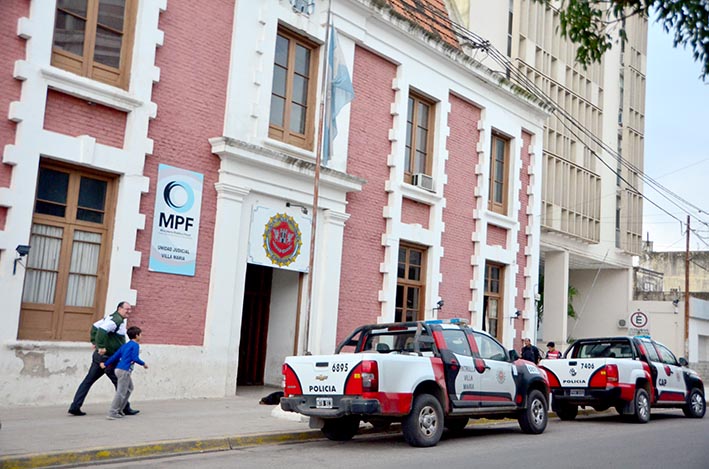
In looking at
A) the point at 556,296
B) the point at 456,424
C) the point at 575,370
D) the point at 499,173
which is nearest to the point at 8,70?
the point at 456,424

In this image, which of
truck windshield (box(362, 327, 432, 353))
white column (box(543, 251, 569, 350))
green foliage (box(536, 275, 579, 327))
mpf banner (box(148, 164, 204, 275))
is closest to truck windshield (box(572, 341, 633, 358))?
truck windshield (box(362, 327, 432, 353))

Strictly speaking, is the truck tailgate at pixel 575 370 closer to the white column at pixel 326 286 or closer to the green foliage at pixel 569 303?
the white column at pixel 326 286

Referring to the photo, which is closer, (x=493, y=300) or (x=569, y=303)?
(x=493, y=300)

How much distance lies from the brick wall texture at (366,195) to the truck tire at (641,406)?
6.05 m

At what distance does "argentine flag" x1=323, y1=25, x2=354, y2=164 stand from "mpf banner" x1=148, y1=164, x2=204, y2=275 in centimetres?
279

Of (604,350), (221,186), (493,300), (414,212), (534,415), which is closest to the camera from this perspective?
(534,415)

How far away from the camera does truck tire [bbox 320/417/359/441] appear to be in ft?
38.2

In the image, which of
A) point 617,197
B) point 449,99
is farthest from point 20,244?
point 617,197

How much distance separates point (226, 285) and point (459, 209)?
8.52 metres

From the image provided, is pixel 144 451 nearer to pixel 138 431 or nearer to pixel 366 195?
pixel 138 431

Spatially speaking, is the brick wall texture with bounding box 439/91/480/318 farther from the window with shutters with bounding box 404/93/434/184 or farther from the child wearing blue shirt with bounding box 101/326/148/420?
the child wearing blue shirt with bounding box 101/326/148/420

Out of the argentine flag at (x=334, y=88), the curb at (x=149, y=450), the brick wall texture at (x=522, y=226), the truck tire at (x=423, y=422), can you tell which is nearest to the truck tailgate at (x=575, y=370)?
the truck tire at (x=423, y=422)

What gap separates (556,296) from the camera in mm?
34031

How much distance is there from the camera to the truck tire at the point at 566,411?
54.9ft
